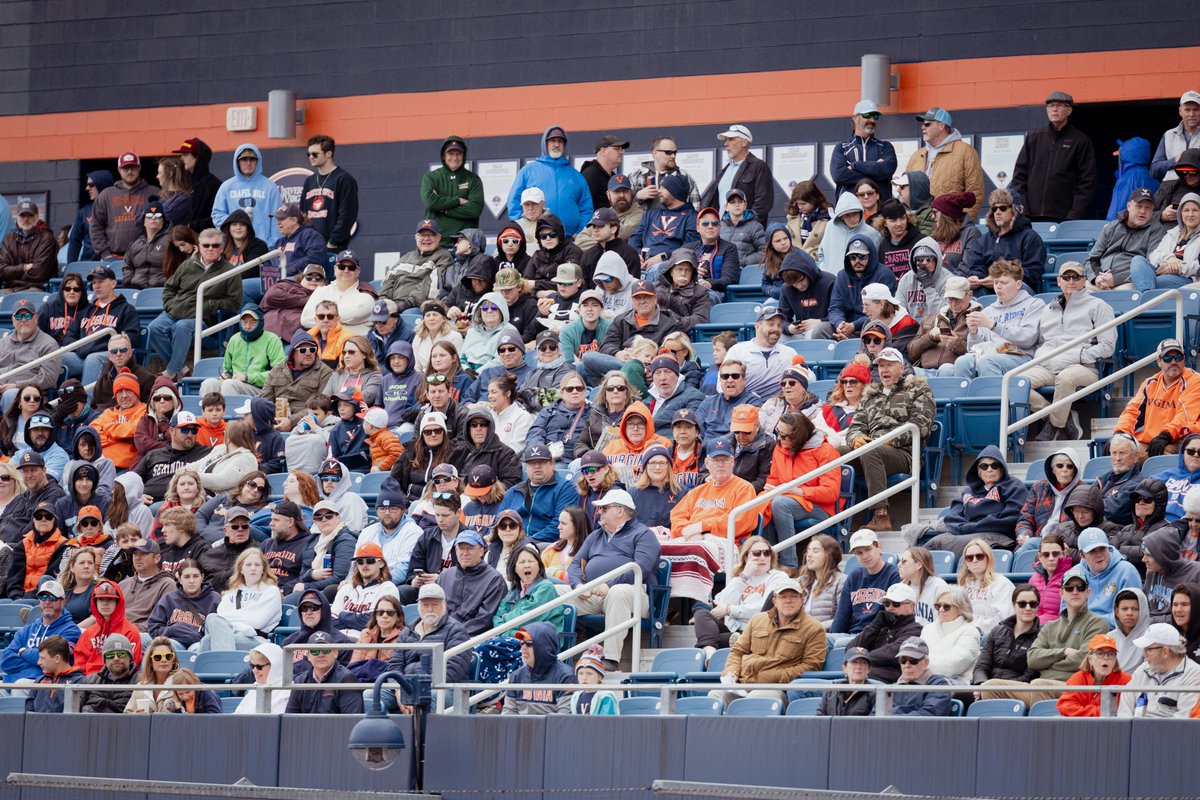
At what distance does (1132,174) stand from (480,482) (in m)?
5.70

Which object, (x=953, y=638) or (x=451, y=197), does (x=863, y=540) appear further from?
(x=451, y=197)

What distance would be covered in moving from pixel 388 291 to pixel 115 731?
6079 mm

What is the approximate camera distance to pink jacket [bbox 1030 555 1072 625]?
10.3m

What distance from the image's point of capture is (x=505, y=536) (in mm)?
11945

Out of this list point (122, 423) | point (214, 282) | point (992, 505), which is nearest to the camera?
point (992, 505)

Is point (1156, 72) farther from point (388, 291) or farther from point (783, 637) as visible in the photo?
point (783, 637)

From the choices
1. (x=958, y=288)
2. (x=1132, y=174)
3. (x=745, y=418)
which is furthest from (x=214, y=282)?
(x=1132, y=174)

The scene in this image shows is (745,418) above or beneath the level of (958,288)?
beneath

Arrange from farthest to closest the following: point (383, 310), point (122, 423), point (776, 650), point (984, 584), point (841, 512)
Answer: point (383, 310)
point (122, 423)
point (841, 512)
point (984, 584)
point (776, 650)

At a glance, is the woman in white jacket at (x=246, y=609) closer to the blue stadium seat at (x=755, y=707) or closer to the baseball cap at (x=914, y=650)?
A: the blue stadium seat at (x=755, y=707)

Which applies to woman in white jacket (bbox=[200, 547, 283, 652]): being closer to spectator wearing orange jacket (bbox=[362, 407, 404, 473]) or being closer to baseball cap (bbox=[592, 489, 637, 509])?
spectator wearing orange jacket (bbox=[362, 407, 404, 473])

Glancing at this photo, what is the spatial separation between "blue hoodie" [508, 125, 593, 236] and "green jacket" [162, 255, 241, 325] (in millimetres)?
2441

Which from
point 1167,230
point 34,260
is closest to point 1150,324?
point 1167,230

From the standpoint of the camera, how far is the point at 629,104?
17859mm
